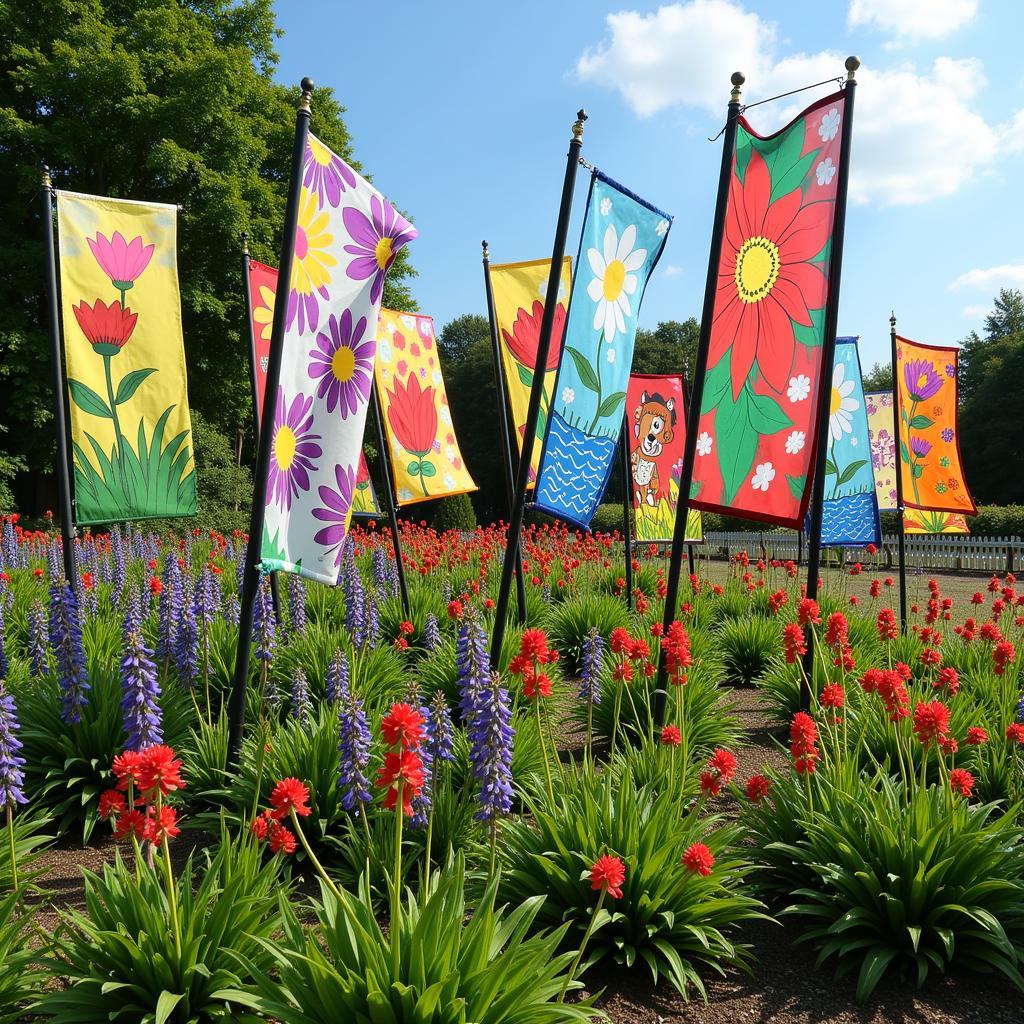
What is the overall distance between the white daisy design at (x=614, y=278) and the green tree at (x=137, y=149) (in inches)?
699

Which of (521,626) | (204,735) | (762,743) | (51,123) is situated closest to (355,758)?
(204,735)

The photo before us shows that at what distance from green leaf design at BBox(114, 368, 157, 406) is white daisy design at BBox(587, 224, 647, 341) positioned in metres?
3.36

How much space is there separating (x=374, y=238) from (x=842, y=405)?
6.62m

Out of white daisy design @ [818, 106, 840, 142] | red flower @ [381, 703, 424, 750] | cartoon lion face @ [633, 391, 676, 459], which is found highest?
white daisy design @ [818, 106, 840, 142]

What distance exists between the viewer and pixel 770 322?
204 inches

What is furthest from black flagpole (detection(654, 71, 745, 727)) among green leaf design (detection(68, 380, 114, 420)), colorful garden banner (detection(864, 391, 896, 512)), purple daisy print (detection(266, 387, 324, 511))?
colorful garden banner (detection(864, 391, 896, 512))

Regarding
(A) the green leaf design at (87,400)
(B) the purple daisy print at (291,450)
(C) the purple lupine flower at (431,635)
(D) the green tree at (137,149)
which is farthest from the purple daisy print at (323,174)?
(D) the green tree at (137,149)

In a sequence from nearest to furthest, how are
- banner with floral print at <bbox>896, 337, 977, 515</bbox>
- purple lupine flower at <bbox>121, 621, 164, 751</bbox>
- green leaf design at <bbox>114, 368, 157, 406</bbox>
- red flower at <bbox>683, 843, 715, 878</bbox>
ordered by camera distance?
red flower at <bbox>683, 843, 715, 878</bbox> → purple lupine flower at <bbox>121, 621, 164, 751</bbox> → green leaf design at <bbox>114, 368, 157, 406</bbox> → banner with floral print at <bbox>896, 337, 977, 515</bbox>

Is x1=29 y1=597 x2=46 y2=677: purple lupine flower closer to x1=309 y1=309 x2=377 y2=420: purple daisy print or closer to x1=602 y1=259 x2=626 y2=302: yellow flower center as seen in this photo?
x1=309 y1=309 x2=377 y2=420: purple daisy print

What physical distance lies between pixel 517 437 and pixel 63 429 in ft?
14.6

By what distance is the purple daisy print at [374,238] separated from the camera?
4863mm

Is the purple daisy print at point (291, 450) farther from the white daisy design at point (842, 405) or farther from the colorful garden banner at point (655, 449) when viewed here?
the white daisy design at point (842, 405)

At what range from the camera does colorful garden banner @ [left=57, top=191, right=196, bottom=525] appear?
5.12 meters

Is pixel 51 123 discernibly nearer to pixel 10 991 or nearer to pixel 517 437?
pixel 517 437
